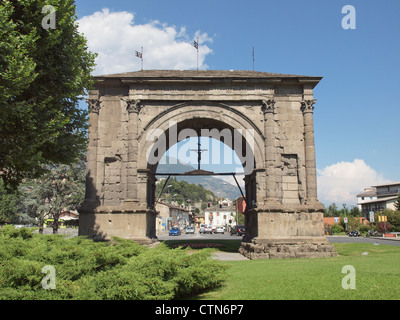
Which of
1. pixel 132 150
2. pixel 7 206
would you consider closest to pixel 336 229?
pixel 7 206

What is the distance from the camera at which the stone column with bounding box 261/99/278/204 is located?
18.1 meters

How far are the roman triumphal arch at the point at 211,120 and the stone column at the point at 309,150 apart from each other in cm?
5

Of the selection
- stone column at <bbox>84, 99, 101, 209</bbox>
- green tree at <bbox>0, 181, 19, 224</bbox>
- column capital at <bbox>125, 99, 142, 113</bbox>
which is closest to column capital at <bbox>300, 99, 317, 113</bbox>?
column capital at <bbox>125, 99, 142, 113</bbox>

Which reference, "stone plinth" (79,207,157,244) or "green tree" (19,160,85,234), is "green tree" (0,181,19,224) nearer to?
"green tree" (19,160,85,234)

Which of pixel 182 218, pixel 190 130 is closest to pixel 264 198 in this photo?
pixel 190 130

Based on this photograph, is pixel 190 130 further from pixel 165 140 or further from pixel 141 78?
pixel 141 78

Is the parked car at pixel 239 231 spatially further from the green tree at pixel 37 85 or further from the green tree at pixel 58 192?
the green tree at pixel 37 85

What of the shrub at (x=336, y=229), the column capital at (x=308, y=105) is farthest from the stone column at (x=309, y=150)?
the shrub at (x=336, y=229)

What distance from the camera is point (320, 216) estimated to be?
17.9 m

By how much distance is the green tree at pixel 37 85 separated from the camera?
1100 centimetres

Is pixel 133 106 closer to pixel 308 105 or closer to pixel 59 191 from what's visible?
pixel 308 105

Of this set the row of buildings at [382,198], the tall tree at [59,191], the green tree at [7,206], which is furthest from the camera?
the row of buildings at [382,198]

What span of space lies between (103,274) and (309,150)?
14.0 m
